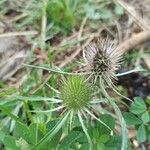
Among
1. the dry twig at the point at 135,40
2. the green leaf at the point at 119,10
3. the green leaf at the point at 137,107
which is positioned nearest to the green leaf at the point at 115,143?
the green leaf at the point at 137,107

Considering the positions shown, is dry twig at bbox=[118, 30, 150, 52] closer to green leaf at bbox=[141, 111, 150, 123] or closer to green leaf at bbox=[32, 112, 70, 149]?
green leaf at bbox=[141, 111, 150, 123]

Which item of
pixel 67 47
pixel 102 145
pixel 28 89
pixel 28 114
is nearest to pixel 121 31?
pixel 67 47

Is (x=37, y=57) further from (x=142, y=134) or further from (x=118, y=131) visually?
(x=142, y=134)

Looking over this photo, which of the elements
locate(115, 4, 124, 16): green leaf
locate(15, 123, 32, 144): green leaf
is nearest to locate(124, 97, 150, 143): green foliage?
locate(15, 123, 32, 144): green leaf

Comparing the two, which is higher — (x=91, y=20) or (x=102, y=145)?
(x=91, y=20)

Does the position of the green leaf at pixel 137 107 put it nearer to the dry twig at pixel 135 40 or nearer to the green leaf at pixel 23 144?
the green leaf at pixel 23 144

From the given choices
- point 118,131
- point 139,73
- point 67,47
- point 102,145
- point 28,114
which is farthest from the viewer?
point 67,47

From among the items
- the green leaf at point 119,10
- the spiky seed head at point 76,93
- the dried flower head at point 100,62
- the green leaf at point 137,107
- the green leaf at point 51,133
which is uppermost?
the green leaf at point 119,10
